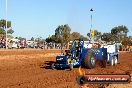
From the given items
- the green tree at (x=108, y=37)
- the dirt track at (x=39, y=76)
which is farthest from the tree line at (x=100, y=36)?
the dirt track at (x=39, y=76)

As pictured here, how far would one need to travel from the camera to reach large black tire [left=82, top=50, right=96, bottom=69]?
70.1ft

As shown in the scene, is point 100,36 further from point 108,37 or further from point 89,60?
point 89,60

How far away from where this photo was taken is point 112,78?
14.1ft

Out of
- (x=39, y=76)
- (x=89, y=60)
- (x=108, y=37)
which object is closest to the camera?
(x=39, y=76)

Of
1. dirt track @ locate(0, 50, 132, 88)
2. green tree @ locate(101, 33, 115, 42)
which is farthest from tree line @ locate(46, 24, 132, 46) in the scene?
dirt track @ locate(0, 50, 132, 88)

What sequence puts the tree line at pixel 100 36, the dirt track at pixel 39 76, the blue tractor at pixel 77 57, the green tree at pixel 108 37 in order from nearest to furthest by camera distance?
the dirt track at pixel 39 76 < the blue tractor at pixel 77 57 < the tree line at pixel 100 36 < the green tree at pixel 108 37

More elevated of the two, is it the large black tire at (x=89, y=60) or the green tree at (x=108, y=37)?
the green tree at (x=108, y=37)

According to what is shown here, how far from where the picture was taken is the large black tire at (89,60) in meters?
21.4

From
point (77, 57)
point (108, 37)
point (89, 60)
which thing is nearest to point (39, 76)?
point (77, 57)

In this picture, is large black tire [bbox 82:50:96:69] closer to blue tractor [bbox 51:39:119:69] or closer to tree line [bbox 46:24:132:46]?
blue tractor [bbox 51:39:119:69]

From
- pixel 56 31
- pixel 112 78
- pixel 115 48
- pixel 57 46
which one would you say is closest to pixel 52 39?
pixel 56 31

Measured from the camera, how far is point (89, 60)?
21.4 m

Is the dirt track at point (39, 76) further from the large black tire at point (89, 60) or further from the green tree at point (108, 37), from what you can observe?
the green tree at point (108, 37)

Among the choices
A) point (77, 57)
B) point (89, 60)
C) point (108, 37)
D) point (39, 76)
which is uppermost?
point (108, 37)
